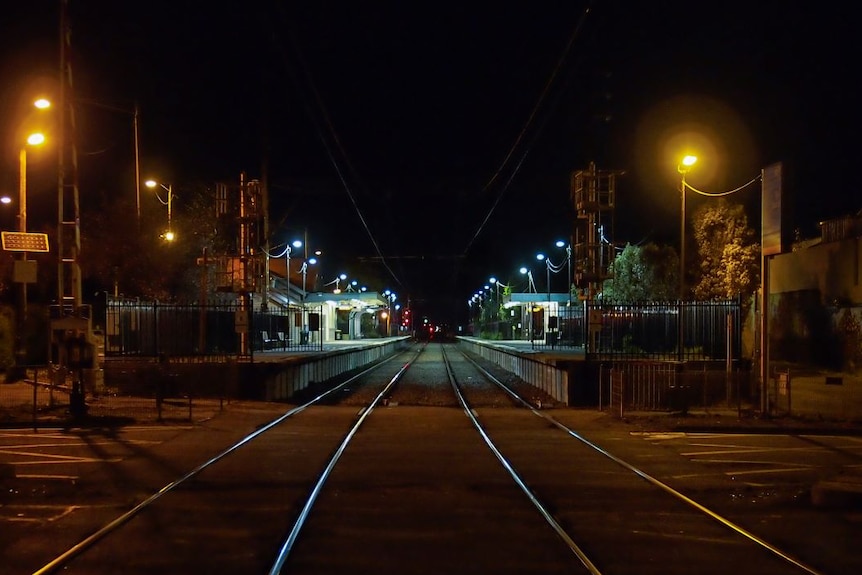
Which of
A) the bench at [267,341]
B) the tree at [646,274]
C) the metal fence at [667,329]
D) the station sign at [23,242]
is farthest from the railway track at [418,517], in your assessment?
the bench at [267,341]

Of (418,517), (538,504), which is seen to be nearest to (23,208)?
(418,517)

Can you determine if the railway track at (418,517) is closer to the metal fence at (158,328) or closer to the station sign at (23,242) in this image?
the station sign at (23,242)

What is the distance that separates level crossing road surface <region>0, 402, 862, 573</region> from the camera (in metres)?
A: 8.51

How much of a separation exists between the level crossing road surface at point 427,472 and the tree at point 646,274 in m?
25.2

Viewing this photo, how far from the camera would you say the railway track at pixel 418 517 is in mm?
7766

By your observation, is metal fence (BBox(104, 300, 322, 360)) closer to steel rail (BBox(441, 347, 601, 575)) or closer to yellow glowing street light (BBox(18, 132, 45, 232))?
yellow glowing street light (BBox(18, 132, 45, 232))

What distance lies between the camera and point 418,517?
9.57m

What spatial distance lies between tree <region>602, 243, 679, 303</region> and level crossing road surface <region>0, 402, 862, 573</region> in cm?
2517

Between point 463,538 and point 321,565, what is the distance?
63.6 inches

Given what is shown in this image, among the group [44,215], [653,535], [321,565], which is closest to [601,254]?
[653,535]

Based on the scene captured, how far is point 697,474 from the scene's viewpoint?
503 inches

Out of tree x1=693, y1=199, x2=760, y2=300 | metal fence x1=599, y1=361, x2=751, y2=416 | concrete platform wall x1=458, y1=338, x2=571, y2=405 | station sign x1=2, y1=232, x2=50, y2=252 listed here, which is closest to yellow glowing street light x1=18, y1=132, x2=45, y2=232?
station sign x1=2, y1=232, x2=50, y2=252

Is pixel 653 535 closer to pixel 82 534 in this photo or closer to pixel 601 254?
pixel 82 534

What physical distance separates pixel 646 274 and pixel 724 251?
24.1 feet
